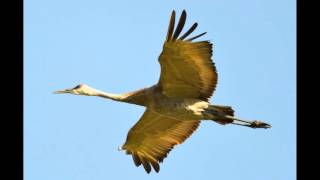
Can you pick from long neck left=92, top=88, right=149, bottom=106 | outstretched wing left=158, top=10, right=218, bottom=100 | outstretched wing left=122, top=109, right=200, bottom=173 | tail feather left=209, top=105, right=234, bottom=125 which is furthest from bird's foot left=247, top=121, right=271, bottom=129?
long neck left=92, top=88, right=149, bottom=106

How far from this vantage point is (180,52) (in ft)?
41.0

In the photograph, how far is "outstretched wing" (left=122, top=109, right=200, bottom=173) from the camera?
14367mm

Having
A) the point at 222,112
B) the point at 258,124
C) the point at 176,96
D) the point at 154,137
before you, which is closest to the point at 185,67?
the point at 176,96

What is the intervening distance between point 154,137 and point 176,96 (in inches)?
72.8

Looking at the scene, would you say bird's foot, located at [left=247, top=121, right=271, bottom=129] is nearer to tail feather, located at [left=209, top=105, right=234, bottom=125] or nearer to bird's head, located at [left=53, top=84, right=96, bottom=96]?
tail feather, located at [left=209, top=105, right=234, bottom=125]

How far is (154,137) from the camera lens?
14.7 meters

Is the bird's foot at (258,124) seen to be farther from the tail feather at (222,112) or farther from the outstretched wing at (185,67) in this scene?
the outstretched wing at (185,67)

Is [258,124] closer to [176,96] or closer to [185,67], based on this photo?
[176,96]

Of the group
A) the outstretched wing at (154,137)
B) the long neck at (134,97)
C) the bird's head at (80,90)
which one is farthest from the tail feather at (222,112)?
the bird's head at (80,90)

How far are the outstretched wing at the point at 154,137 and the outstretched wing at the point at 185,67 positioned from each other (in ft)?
4.08

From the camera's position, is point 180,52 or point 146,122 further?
point 146,122
